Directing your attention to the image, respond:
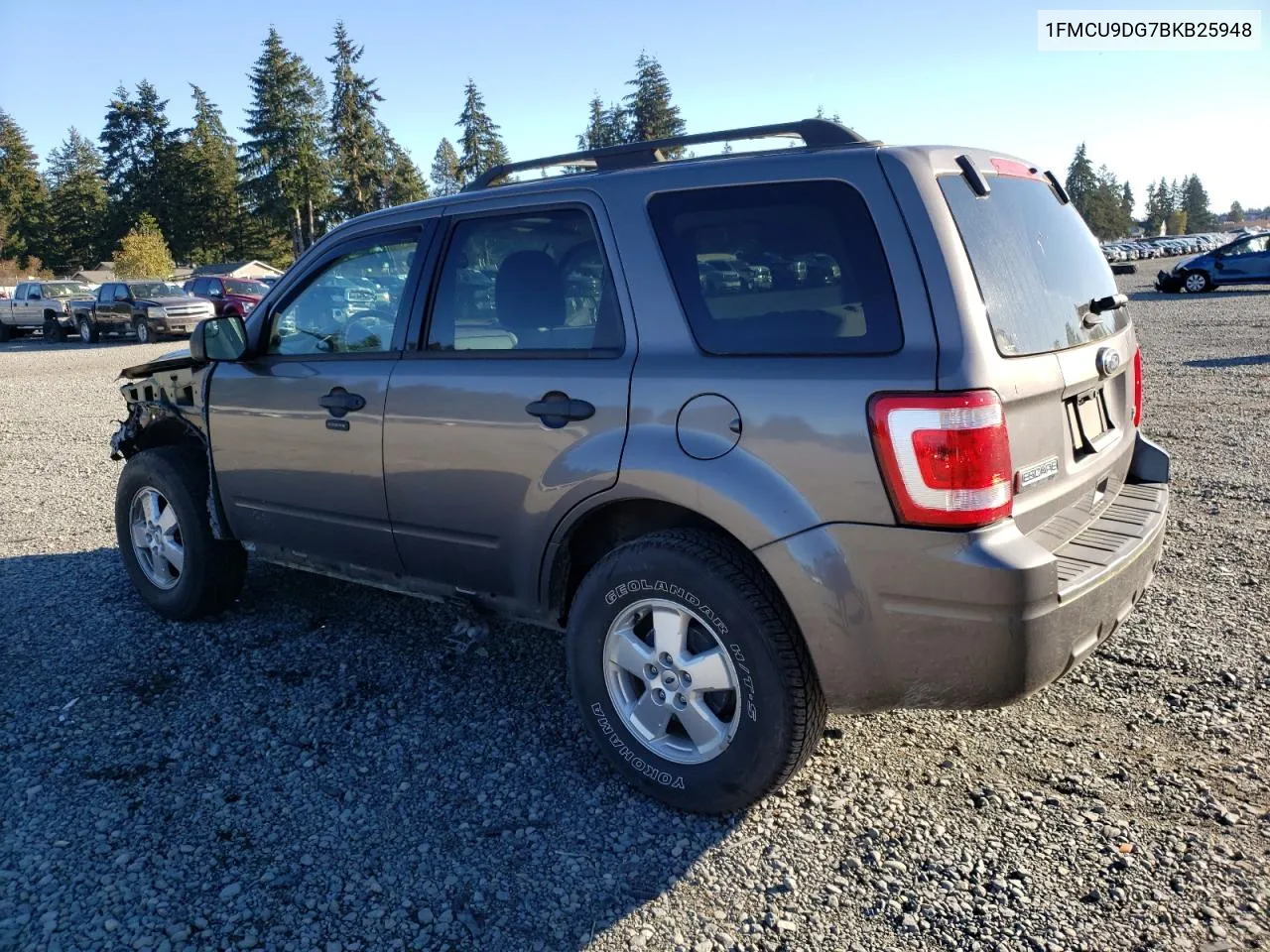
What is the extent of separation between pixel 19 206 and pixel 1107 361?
107 m

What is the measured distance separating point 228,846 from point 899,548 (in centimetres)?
220

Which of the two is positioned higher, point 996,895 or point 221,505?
point 221,505

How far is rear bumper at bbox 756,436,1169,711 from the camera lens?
8.09ft

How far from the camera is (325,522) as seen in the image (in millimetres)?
4004

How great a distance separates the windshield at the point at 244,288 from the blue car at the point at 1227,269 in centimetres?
2633

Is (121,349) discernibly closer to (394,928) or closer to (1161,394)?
(1161,394)

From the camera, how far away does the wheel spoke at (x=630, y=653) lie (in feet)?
10.0

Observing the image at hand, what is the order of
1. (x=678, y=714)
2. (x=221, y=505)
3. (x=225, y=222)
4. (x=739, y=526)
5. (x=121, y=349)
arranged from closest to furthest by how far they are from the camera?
(x=739, y=526)
(x=678, y=714)
(x=221, y=505)
(x=121, y=349)
(x=225, y=222)

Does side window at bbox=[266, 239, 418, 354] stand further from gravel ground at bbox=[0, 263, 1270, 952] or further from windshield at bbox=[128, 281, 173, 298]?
windshield at bbox=[128, 281, 173, 298]

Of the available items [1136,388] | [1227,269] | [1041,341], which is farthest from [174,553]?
[1227,269]

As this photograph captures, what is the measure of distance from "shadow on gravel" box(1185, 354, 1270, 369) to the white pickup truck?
99.6ft

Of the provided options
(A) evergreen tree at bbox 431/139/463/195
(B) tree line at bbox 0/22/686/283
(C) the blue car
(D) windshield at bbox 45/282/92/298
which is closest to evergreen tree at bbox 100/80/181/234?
(B) tree line at bbox 0/22/686/283

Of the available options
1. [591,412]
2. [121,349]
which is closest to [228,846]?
[591,412]

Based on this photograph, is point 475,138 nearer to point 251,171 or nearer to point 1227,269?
point 251,171
